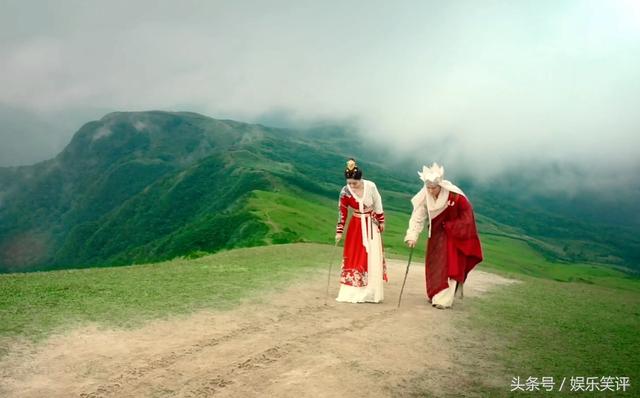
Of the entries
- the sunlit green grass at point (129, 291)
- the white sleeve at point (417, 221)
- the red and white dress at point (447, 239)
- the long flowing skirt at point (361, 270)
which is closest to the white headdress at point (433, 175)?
the red and white dress at point (447, 239)

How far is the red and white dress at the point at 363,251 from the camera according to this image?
12266 millimetres

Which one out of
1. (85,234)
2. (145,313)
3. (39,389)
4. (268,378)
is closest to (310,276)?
(145,313)

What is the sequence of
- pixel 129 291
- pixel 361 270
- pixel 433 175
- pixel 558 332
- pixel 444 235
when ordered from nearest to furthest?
pixel 558 332, pixel 129 291, pixel 433 175, pixel 361 270, pixel 444 235

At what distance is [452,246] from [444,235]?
0.35 meters

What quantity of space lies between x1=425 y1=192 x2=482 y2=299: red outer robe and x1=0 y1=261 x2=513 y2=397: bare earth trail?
1.47 meters

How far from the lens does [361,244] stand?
496 inches

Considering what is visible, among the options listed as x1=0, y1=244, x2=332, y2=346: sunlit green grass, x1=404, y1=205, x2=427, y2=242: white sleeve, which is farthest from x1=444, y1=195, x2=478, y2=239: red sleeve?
x1=0, y1=244, x2=332, y2=346: sunlit green grass

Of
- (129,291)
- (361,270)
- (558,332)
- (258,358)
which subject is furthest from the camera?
(361,270)

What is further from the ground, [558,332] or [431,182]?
[431,182]

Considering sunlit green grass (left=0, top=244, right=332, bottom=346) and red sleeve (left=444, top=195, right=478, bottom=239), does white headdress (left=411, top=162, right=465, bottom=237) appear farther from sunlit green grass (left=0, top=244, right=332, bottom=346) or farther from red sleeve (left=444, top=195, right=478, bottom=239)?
sunlit green grass (left=0, top=244, right=332, bottom=346)

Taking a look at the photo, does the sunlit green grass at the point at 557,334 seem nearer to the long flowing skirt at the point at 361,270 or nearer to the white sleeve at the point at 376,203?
the long flowing skirt at the point at 361,270

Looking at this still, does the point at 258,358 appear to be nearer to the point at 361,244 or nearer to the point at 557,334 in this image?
the point at 361,244

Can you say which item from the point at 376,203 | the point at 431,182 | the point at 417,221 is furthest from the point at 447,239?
the point at 376,203

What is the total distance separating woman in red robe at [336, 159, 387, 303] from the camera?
1227cm
